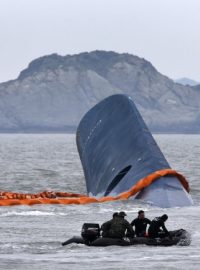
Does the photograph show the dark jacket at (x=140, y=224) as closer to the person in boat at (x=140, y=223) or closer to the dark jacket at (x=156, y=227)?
the person in boat at (x=140, y=223)

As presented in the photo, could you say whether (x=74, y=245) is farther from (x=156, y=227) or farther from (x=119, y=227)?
(x=156, y=227)

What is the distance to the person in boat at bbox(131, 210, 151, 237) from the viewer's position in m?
35.9

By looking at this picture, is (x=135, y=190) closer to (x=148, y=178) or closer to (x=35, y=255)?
(x=148, y=178)

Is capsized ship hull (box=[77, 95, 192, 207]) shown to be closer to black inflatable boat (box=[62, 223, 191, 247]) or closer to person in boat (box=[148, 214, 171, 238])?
person in boat (box=[148, 214, 171, 238])

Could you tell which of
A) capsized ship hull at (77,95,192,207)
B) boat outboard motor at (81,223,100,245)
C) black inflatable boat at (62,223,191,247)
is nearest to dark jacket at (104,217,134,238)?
black inflatable boat at (62,223,191,247)

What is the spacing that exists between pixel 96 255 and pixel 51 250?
7.77ft

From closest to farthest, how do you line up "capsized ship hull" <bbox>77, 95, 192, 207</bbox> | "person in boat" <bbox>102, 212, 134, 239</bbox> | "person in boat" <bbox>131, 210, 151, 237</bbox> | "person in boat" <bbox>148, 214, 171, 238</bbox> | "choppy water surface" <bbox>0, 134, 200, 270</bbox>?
1. "choppy water surface" <bbox>0, 134, 200, 270</bbox>
2. "person in boat" <bbox>102, 212, 134, 239</bbox>
3. "person in boat" <bbox>148, 214, 171, 238</bbox>
4. "person in boat" <bbox>131, 210, 151, 237</bbox>
5. "capsized ship hull" <bbox>77, 95, 192, 207</bbox>

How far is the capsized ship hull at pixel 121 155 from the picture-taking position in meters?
52.8

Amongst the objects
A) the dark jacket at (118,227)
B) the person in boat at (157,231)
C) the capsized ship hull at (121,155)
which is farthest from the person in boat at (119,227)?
the capsized ship hull at (121,155)

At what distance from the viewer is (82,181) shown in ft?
272

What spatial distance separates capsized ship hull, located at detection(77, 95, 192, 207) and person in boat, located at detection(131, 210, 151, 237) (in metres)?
15.0

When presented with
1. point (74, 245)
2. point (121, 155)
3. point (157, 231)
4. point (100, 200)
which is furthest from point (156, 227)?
point (121, 155)

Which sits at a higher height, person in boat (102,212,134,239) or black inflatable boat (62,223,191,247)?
person in boat (102,212,134,239)

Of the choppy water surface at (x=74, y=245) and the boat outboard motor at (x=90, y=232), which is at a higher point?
the boat outboard motor at (x=90, y=232)
